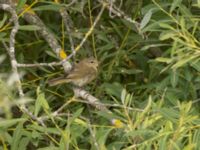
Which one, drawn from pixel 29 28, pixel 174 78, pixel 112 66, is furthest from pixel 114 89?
pixel 29 28

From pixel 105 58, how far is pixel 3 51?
0.66m

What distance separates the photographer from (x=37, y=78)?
3.71 meters

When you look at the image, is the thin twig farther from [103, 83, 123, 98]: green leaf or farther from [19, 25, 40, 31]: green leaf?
[103, 83, 123, 98]: green leaf

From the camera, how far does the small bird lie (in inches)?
148

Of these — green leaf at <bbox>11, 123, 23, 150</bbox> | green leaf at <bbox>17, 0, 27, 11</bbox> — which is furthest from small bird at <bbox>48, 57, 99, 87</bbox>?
green leaf at <bbox>11, 123, 23, 150</bbox>

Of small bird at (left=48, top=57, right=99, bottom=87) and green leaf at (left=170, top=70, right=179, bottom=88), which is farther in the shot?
small bird at (left=48, top=57, right=99, bottom=87)

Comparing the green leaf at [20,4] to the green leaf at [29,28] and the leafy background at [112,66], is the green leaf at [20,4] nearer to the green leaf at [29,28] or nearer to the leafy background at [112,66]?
the leafy background at [112,66]

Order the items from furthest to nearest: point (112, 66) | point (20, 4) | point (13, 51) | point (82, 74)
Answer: point (82, 74) < point (112, 66) < point (20, 4) < point (13, 51)

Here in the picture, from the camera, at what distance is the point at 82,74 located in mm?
4312

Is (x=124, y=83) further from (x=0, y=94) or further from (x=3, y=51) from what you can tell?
(x=0, y=94)

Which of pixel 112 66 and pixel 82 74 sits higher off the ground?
pixel 112 66

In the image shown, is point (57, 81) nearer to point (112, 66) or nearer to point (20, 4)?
point (112, 66)

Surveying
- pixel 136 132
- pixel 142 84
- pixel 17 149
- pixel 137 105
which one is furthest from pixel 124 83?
pixel 136 132

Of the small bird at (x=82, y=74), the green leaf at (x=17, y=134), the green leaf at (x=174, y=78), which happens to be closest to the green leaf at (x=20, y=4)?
the green leaf at (x=17, y=134)
